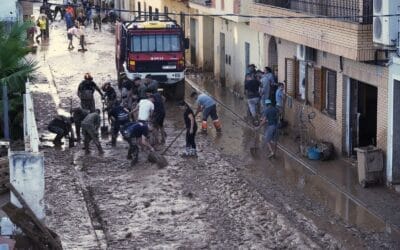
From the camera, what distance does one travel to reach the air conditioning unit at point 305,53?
A: 77.1ft

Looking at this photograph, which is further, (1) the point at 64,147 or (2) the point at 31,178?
(1) the point at 64,147

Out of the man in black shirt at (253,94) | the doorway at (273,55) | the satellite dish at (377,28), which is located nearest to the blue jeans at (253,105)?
the man in black shirt at (253,94)

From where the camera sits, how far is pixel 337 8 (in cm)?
2122

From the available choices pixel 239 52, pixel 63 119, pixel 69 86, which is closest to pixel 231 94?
pixel 239 52

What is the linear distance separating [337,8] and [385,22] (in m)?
3.64

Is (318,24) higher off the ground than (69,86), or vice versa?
(318,24)

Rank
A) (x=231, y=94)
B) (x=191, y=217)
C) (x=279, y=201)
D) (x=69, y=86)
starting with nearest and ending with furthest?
(x=191, y=217), (x=279, y=201), (x=231, y=94), (x=69, y=86)

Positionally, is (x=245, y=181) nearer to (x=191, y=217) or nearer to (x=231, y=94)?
(x=191, y=217)

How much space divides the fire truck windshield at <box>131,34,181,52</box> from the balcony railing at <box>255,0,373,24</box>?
549 cm

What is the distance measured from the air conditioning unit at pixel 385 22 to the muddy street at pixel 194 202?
10.6 feet

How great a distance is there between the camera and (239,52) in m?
32.3

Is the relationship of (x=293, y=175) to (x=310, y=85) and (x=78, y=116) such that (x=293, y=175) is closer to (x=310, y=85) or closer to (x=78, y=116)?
(x=310, y=85)

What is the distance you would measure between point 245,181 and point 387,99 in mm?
3427

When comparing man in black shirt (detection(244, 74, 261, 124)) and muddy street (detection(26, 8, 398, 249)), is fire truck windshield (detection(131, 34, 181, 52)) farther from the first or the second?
muddy street (detection(26, 8, 398, 249))
